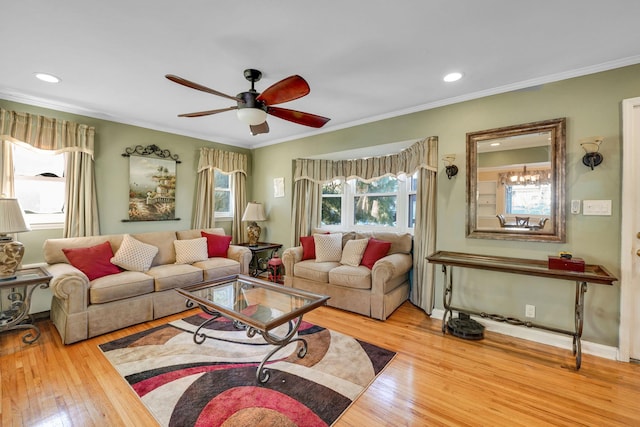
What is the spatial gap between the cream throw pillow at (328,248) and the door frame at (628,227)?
2825mm

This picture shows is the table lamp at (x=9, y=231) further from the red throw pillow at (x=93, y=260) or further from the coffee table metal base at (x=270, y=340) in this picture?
the coffee table metal base at (x=270, y=340)

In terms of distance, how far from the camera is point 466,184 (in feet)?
9.92

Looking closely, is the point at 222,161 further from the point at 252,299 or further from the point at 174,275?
the point at 252,299

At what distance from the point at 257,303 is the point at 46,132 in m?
3.21

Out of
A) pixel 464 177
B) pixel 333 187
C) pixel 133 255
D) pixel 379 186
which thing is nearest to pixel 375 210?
pixel 379 186

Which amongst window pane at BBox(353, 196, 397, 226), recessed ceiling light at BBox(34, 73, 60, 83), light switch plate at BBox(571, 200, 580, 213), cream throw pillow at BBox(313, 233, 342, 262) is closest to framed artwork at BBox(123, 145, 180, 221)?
recessed ceiling light at BBox(34, 73, 60, 83)

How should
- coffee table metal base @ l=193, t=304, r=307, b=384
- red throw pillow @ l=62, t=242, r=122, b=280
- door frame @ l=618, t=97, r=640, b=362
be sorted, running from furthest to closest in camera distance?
red throw pillow @ l=62, t=242, r=122, b=280
door frame @ l=618, t=97, r=640, b=362
coffee table metal base @ l=193, t=304, r=307, b=384

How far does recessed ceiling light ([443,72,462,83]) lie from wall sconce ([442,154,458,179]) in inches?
30.3

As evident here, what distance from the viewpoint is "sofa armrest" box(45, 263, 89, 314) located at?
2.51 meters

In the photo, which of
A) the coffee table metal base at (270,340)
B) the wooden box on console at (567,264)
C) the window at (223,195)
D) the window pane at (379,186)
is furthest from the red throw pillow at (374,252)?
the window at (223,195)

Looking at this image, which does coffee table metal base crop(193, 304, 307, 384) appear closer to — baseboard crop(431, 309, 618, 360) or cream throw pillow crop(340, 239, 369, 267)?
cream throw pillow crop(340, 239, 369, 267)

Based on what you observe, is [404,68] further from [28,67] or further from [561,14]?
[28,67]

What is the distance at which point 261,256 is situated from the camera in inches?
205

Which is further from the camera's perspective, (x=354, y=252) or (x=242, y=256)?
(x=242, y=256)
